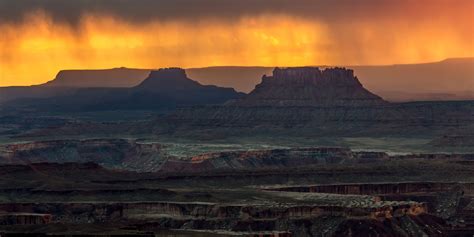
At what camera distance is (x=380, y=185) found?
182m

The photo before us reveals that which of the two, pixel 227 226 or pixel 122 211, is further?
pixel 122 211

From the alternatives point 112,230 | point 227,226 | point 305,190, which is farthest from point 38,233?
point 305,190

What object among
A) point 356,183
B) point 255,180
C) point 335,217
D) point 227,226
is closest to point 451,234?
point 335,217

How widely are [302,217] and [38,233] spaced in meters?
30.7

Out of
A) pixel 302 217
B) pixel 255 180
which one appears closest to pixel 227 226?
pixel 302 217

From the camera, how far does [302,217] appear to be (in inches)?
5979

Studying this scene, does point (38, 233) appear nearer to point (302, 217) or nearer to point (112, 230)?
point (112, 230)

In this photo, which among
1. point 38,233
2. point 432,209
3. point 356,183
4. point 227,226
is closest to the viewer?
point 38,233

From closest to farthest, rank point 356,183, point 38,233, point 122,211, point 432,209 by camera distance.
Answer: point 38,233 < point 122,211 < point 432,209 < point 356,183

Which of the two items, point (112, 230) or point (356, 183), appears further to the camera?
point (356, 183)

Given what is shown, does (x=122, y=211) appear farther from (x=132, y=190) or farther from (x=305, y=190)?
(x=305, y=190)

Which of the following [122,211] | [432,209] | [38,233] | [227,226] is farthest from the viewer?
[432,209]

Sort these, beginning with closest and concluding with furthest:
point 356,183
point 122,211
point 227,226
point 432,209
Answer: point 227,226
point 122,211
point 432,209
point 356,183

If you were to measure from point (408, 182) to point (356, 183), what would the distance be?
20.7 feet
